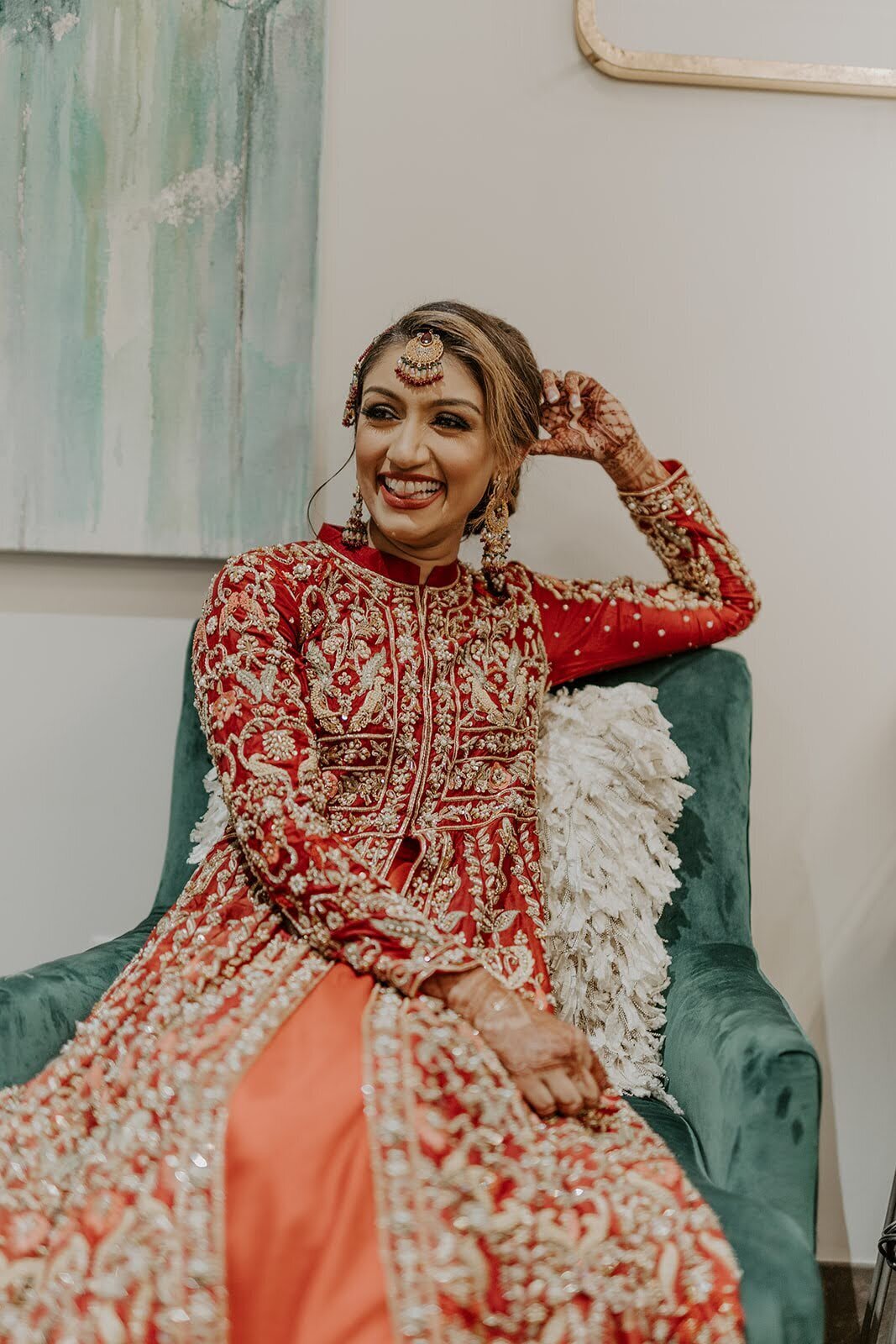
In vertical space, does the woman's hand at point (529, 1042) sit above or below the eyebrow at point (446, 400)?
below

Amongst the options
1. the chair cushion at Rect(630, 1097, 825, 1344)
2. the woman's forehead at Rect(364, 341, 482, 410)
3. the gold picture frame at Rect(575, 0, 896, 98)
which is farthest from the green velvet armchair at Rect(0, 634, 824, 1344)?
the gold picture frame at Rect(575, 0, 896, 98)

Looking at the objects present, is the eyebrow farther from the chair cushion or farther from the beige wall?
the chair cushion

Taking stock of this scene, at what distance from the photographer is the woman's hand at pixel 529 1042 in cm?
111

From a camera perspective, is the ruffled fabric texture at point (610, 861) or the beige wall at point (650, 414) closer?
the ruffled fabric texture at point (610, 861)

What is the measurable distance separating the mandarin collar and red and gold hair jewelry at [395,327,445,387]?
238 millimetres

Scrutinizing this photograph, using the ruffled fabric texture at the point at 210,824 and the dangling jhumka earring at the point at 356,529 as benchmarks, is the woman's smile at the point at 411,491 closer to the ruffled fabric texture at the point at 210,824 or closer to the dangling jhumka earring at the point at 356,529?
the dangling jhumka earring at the point at 356,529

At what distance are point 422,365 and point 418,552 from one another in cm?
26

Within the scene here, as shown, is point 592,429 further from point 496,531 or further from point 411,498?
point 411,498

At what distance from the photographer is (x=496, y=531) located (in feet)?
5.21

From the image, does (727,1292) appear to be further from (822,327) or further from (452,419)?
(822,327)

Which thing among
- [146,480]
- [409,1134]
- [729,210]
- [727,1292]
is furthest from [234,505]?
[727,1292]

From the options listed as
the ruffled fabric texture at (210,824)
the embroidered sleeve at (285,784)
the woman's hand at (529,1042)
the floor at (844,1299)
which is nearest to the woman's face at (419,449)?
the embroidered sleeve at (285,784)

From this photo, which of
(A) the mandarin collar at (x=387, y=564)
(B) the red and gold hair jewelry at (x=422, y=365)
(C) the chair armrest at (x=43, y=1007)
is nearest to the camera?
(C) the chair armrest at (x=43, y=1007)

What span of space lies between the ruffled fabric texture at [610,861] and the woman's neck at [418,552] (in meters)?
0.28
